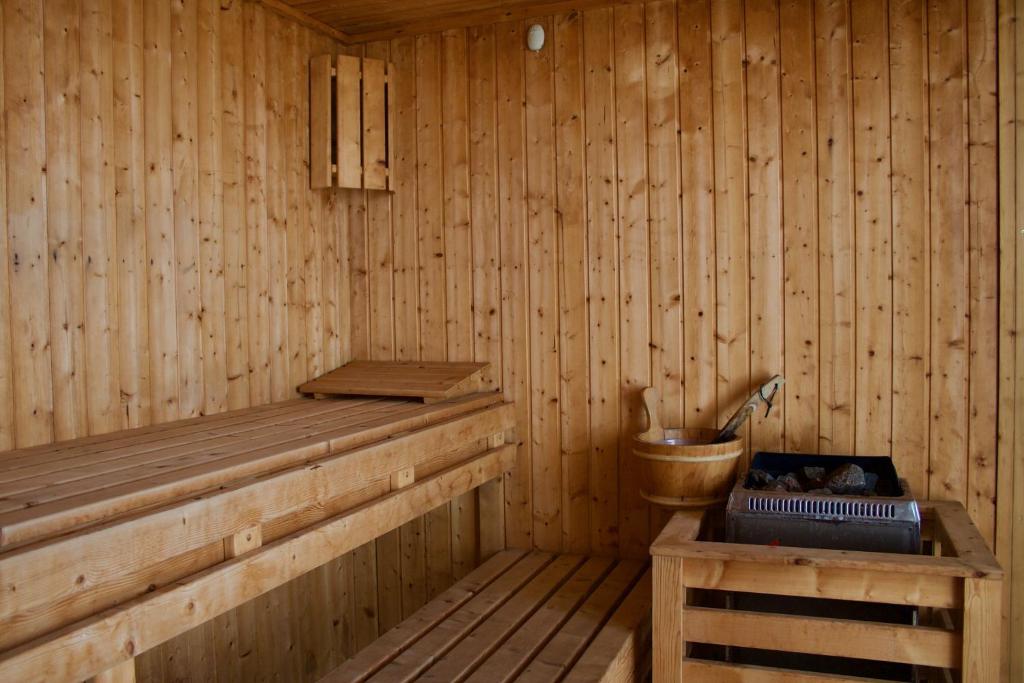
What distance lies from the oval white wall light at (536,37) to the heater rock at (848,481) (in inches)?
91.2

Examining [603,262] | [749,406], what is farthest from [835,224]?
[603,262]

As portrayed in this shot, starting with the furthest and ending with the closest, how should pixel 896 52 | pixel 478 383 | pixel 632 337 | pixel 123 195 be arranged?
pixel 478 383, pixel 632 337, pixel 896 52, pixel 123 195

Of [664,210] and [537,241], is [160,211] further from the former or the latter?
[664,210]

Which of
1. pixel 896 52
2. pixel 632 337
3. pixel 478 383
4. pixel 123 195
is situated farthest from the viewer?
pixel 478 383

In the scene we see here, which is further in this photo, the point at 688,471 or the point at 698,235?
the point at 698,235

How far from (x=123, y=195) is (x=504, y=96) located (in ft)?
5.95

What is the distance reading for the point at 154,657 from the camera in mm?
3221

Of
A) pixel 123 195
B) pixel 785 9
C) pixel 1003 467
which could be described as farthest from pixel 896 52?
pixel 123 195

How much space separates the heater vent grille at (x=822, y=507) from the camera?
2.76 meters

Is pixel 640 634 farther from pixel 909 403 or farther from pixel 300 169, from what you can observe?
pixel 300 169

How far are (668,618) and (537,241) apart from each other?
1.90m

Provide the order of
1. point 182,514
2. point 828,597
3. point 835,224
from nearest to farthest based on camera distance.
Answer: point 182,514, point 828,597, point 835,224

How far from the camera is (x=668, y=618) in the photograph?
111 inches

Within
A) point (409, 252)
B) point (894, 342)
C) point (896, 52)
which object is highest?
point (896, 52)
